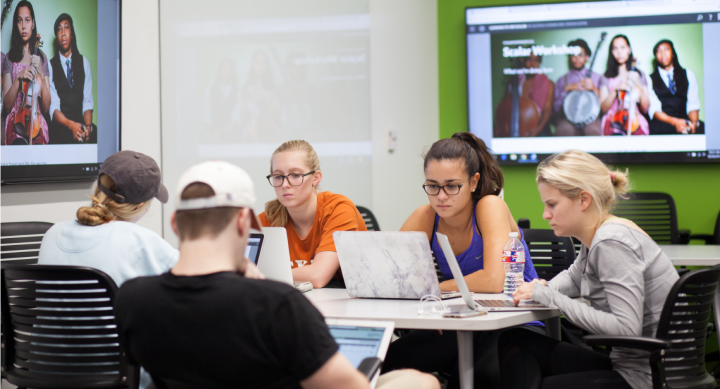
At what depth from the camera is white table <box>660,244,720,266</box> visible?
9.99 ft

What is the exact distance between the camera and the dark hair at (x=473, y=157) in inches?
93.8

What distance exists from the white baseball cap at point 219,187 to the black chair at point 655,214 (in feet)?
13.3

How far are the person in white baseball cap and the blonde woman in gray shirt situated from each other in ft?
3.29

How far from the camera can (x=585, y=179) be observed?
77.6 inches

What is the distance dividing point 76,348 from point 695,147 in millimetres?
4661

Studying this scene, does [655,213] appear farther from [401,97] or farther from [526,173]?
[401,97]

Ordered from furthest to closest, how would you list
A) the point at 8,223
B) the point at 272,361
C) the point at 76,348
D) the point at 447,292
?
1. the point at 8,223
2. the point at 447,292
3. the point at 76,348
4. the point at 272,361

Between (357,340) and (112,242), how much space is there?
2.54 feet

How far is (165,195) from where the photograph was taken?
207 centimetres

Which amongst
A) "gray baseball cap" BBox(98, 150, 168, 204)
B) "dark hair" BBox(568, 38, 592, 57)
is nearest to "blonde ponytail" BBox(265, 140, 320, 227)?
"gray baseball cap" BBox(98, 150, 168, 204)

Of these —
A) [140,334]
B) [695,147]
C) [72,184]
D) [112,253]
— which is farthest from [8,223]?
[695,147]

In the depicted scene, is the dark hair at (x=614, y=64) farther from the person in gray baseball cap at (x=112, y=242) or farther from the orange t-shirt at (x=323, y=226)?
the person in gray baseball cap at (x=112, y=242)

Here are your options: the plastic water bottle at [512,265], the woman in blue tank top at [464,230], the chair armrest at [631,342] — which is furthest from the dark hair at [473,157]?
the chair armrest at [631,342]

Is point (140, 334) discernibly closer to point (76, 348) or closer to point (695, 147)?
point (76, 348)
